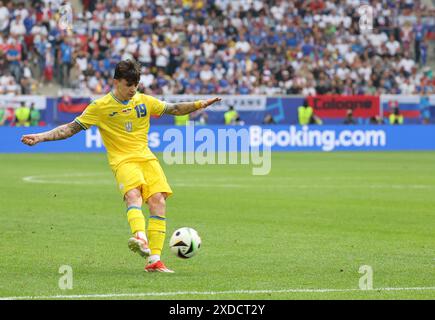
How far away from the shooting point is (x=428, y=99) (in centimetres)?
4306

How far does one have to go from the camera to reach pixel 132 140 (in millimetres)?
11133

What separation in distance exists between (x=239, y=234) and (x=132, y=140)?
147 inches

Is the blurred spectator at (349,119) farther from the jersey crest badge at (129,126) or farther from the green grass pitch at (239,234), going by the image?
the jersey crest badge at (129,126)

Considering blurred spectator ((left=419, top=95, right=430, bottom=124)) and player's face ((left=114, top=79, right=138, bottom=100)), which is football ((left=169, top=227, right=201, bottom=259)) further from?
blurred spectator ((left=419, top=95, right=430, bottom=124))

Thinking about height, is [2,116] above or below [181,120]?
above

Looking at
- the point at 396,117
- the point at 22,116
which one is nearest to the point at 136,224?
the point at 22,116

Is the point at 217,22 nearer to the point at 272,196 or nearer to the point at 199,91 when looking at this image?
the point at 199,91

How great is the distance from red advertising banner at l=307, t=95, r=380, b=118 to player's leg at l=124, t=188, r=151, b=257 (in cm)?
3212

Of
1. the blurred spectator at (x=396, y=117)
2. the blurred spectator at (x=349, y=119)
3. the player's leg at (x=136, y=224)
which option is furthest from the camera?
the blurred spectator at (x=396, y=117)

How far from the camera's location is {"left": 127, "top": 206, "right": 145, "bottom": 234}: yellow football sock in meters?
10.6

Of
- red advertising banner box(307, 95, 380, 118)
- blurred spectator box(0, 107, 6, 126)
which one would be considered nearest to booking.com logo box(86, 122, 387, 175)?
red advertising banner box(307, 95, 380, 118)

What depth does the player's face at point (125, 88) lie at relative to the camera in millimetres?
10758

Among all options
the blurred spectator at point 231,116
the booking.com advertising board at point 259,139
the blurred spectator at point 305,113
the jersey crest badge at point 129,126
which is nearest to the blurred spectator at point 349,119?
the booking.com advertising board at point 259,139

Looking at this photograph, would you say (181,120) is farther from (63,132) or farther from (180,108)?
(63,132)
